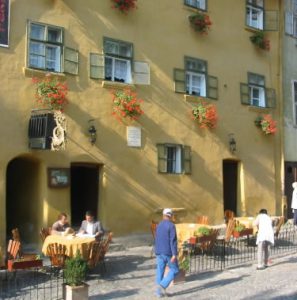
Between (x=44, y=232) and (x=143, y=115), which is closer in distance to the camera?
(x=44, y=232)

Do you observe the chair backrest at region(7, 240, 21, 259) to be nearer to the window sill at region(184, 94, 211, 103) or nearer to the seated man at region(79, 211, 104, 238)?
the seated man at region(79, 211, 104, 238)

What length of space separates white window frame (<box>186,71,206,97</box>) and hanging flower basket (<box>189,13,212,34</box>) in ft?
4.44

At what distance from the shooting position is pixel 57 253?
10.5 m

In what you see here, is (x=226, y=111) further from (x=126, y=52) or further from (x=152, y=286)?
(x=152, y=286)

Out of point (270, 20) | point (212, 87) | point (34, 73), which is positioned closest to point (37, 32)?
point (34, 73)

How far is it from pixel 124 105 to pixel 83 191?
2.59 metres

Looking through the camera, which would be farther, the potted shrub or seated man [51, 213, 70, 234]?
seated man [51, 213, 70, 234]

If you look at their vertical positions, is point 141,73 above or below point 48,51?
below

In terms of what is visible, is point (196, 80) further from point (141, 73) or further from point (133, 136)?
point (133, 136)

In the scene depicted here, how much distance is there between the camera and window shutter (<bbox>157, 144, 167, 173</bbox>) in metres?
15.3

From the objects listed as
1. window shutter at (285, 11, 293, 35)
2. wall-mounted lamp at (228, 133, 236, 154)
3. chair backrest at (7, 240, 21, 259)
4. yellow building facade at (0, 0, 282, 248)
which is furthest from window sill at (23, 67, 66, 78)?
window shutter at (285, 11, 293, 35)

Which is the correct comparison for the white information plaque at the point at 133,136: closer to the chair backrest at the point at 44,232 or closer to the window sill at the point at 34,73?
the window sill at the point at 34,73

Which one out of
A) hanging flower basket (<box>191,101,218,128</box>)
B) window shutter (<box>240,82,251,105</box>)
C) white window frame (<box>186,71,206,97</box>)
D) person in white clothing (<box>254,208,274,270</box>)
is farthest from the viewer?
window shutter (<box>240,82,251,105</box>)

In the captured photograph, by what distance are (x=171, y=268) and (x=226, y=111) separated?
8.67m
